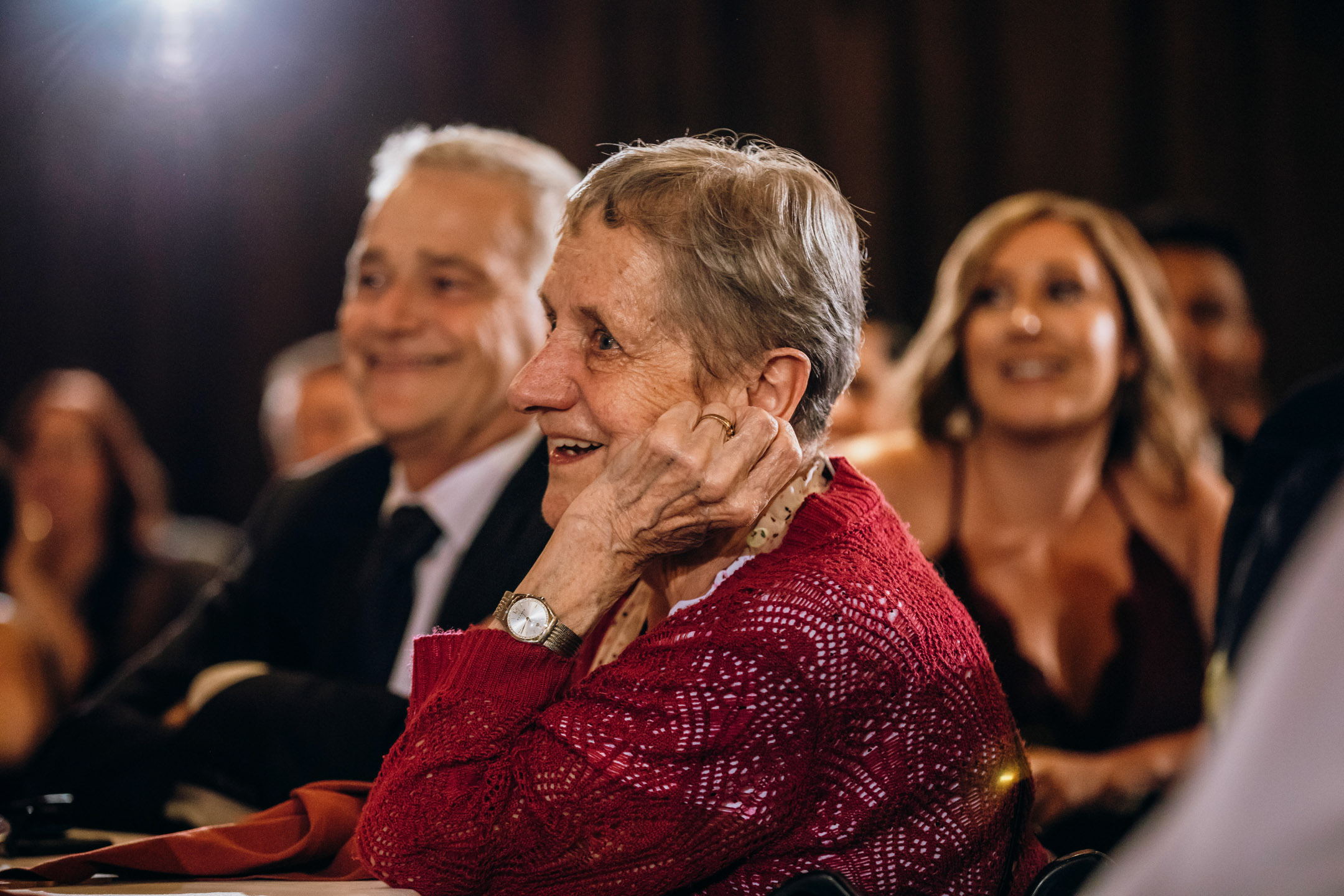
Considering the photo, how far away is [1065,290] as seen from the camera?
2.45 metres

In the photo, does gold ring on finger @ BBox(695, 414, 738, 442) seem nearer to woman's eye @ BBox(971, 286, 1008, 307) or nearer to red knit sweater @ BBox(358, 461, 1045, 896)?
red knit sweater @ BBox(358, 461, 1045, 896)

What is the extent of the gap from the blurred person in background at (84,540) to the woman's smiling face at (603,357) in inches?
80.6

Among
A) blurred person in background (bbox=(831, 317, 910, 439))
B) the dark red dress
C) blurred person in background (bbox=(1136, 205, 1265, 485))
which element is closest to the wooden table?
the dark red dress

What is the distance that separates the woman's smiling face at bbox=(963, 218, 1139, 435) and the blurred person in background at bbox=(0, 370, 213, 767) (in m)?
2.35

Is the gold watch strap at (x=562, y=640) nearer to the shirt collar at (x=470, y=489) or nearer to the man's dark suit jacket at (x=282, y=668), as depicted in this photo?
the man's dark suit jacket at (x=282, y=668)

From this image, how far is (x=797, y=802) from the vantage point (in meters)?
1.10

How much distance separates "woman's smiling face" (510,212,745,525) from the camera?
4.07 ft

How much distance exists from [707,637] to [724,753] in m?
Result: 0.11

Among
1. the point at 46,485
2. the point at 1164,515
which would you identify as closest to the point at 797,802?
the point at 1164,515

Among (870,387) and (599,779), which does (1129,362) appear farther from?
(599,779)

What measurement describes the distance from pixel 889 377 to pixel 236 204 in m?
2.49

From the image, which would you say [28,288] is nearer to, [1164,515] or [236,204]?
[236,204]

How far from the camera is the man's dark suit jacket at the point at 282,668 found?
4.94 feet

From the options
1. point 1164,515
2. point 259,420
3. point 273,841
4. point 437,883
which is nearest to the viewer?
point 437,883
